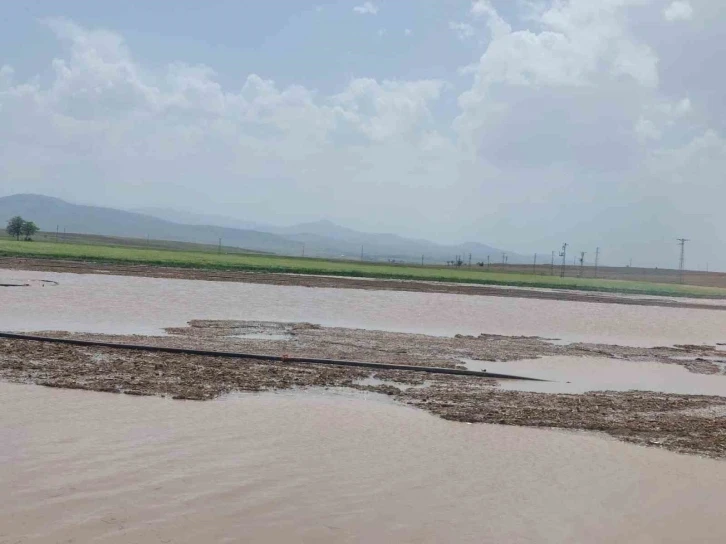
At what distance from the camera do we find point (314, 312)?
29891 millimetres

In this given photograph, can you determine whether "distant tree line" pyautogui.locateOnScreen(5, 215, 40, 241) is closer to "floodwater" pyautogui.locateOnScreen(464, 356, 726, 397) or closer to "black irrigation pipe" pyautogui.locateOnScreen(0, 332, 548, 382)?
"black irrigation pipe" pyautogui.locateOnScreen(0, 332, 548, 382)

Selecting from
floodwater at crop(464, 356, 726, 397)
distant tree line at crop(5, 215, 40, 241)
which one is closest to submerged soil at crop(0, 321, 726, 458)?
floodwater at crop(464, 356, 726, 397)

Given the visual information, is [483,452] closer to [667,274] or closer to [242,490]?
[242,490]

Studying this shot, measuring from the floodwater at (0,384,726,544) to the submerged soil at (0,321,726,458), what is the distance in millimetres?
746

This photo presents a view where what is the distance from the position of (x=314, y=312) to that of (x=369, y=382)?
596 inches

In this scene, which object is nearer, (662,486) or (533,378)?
(662,486)

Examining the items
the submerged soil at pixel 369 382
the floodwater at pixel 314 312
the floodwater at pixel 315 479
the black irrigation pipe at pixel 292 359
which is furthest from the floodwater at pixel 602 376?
the floodwater at pixel 314 312

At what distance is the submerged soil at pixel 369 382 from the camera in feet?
40.1

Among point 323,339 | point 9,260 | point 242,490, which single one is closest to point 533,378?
point 323,339

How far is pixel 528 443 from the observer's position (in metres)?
10.9

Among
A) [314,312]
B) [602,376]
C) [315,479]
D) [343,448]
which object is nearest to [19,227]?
[314,312]

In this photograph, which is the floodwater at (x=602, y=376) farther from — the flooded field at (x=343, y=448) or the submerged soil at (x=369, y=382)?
the submerged soil at (x=369, y=382)

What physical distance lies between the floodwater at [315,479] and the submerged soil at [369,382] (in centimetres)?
75

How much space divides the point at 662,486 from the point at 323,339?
12.8 m
